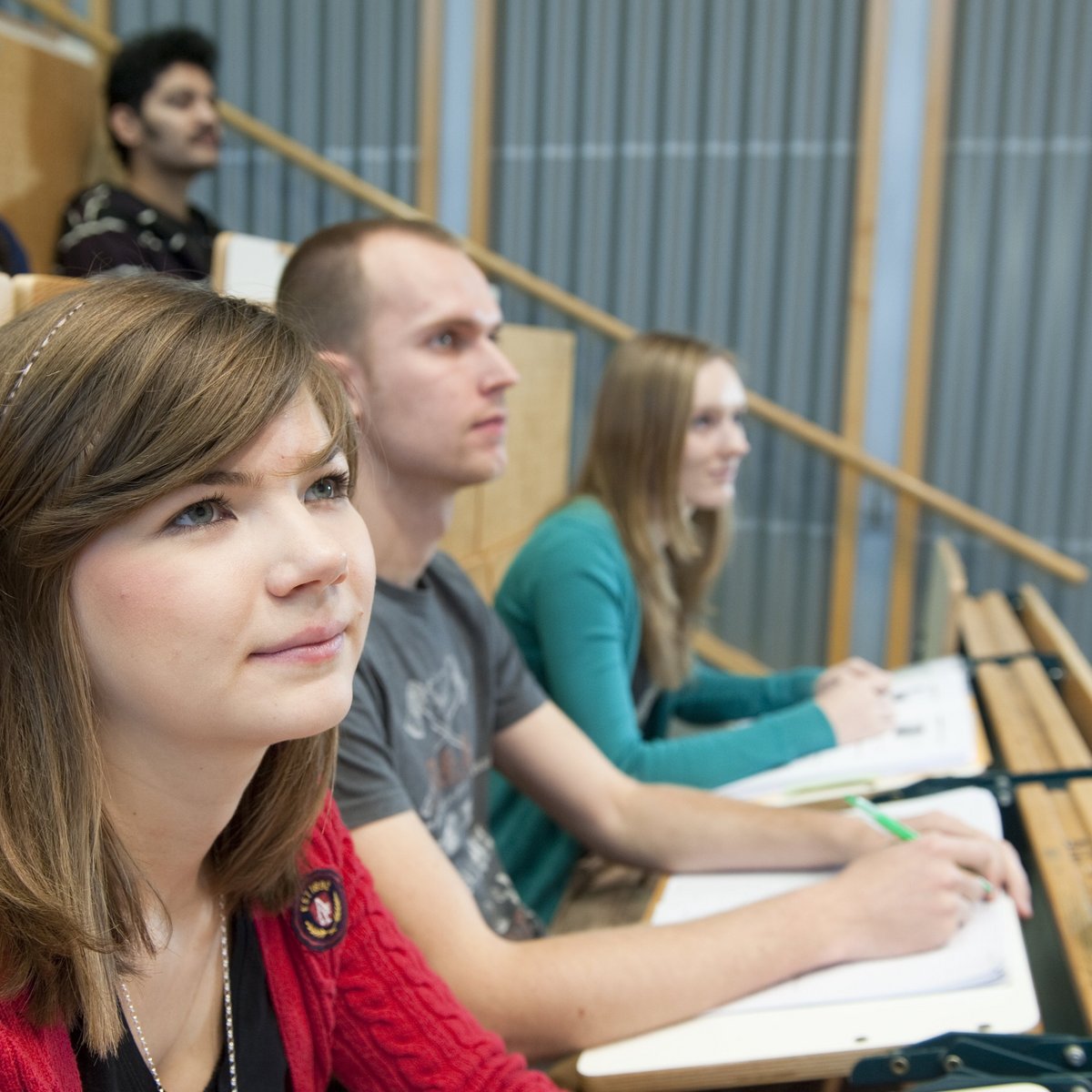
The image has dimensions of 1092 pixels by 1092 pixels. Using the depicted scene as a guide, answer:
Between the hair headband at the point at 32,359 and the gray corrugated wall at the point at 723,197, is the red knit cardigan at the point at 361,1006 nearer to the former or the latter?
the hair headband at the point at 32,359

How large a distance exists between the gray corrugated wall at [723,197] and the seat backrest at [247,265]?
1.66 m

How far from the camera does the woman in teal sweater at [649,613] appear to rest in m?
1.49

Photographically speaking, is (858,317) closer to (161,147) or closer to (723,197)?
(723,197)

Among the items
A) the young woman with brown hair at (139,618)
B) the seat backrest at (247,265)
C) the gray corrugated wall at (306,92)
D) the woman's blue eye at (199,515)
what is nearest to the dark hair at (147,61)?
the gray corrugated wall at (306,92)

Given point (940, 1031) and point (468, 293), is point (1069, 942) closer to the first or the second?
point (940, 1031)

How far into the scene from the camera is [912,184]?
128 inches

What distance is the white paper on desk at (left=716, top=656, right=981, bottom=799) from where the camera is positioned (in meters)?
1.34

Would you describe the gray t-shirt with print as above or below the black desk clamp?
above

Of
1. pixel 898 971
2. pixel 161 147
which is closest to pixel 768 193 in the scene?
pixel 161 147

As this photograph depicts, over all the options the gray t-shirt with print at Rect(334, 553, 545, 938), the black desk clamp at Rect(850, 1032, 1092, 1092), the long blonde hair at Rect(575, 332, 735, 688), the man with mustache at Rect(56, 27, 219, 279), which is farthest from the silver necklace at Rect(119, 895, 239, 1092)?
the man with mustache at Rect(56, 27, 219, 279)

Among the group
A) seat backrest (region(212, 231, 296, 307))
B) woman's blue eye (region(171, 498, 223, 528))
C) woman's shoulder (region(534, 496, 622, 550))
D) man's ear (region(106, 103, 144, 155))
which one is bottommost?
woman's shoulder (region(534, 496, 622, 550))

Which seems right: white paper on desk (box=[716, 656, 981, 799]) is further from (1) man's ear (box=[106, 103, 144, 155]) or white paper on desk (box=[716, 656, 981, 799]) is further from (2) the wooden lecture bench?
(1) man's ear (box=[106, 103, 144, 155])

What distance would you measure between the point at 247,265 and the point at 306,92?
6.88 feet

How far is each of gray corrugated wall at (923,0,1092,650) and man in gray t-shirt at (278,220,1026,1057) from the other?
2308 millimetres
